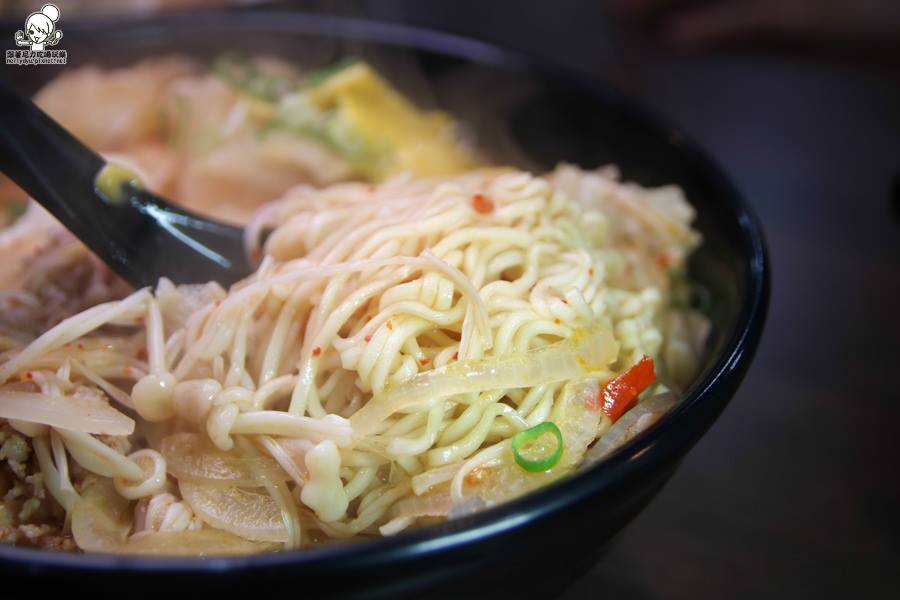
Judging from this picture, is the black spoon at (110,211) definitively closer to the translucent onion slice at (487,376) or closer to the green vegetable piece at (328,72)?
the translucent onion slice at (487,376)

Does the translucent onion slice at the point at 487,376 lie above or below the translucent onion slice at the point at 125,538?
above

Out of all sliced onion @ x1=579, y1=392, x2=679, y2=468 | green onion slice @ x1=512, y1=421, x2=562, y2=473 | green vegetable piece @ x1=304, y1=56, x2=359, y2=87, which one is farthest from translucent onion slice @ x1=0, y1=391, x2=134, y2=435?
green vegetable piece @ x1=304, y1=56, x2=359, y2=87

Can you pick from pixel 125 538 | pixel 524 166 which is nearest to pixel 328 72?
pixel 524 166

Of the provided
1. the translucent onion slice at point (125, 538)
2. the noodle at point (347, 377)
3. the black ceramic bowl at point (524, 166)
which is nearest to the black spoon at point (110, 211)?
the noodle at point (347, 377)

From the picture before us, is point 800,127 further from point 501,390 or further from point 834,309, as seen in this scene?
point 501,390

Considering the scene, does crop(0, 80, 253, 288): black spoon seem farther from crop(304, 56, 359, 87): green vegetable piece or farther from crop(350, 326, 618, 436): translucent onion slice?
crop(304, 56, 359, 87): green vegetable piece

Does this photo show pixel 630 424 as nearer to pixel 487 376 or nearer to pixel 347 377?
pixel 487 376
